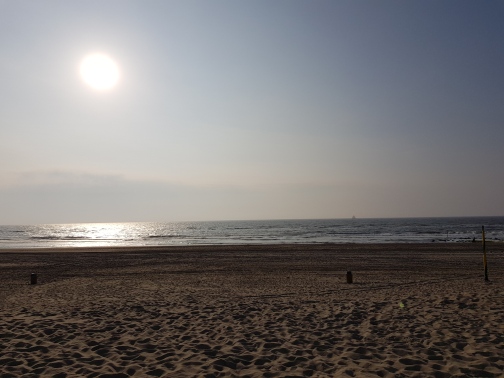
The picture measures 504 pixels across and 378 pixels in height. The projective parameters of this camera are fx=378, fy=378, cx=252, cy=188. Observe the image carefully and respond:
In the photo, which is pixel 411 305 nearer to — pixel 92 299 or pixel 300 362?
pixel 300 362

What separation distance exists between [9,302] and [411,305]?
1204 cm

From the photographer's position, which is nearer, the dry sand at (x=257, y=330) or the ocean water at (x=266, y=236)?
the dry sand at (x=257, y=330)

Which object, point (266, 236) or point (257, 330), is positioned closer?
point (257, 330)

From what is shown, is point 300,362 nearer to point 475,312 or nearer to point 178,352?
point 178,352

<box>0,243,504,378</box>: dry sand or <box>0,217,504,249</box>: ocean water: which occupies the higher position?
<box>0,243,504,378</box>: dry sand

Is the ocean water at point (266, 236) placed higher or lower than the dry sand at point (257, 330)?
lower

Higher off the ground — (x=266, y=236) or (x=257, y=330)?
(x=257, y=330)

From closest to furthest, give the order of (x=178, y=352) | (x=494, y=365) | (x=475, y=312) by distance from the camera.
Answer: (x=494, y=365)
(x=178, y=352)
(x=475, y=312)

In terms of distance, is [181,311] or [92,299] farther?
[92,299]

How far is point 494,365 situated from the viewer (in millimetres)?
5949

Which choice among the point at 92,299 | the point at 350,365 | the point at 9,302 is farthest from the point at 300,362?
the point at 9,302

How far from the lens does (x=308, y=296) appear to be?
12.2m

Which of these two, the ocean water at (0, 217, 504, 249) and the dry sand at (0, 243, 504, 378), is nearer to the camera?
the dry sand at (0, 243, 504, 378)

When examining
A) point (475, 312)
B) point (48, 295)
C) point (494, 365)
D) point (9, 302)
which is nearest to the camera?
point (494, 365)
